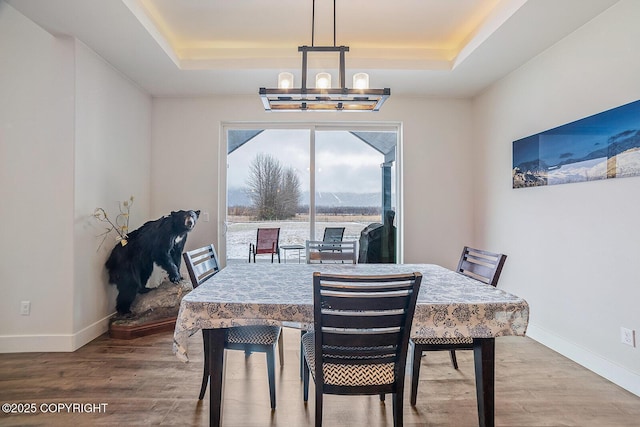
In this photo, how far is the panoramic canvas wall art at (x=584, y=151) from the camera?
2.10m

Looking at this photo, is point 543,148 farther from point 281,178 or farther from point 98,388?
point 98,388

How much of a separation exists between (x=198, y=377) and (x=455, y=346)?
178 centimetres

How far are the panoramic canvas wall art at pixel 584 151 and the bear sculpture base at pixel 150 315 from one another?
3733 mm

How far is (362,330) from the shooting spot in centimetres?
139

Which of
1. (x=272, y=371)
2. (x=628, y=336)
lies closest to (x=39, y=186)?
(x=272, y=371)

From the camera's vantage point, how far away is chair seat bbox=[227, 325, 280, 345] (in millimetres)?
1859

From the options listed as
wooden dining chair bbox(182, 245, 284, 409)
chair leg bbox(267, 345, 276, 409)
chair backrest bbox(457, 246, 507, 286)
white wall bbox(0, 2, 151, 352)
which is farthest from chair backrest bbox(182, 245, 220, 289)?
chair backrest bbox(457, 246, 507, 286)

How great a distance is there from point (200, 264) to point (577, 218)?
2925mm

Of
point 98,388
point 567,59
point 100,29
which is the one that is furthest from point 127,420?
point 567,59

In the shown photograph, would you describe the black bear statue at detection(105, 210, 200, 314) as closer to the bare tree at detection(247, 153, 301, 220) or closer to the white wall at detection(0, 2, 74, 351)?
the white wall at detection(0, 2, 74, 351)

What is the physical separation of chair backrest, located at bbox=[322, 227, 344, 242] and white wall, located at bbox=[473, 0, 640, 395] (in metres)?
1.82

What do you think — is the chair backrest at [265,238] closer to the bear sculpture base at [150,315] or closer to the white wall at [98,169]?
the bear sculpture base at [150,315]

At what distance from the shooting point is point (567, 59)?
2.61 m

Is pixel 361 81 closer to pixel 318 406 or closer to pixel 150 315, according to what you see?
pixel 318 406
